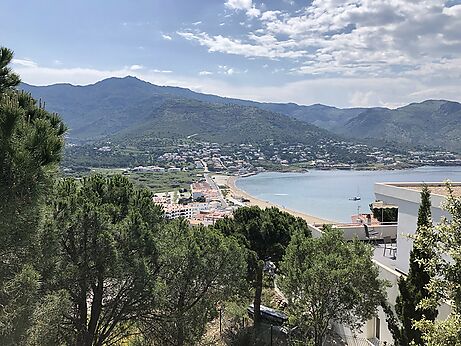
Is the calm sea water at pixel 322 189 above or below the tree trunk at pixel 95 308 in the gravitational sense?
below

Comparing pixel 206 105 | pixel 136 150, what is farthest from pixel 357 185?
pixel 206 105

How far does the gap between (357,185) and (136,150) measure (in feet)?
246

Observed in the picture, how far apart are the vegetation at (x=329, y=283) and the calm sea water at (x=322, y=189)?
3547cm

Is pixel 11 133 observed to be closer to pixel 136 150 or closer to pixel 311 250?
pixel 311 250

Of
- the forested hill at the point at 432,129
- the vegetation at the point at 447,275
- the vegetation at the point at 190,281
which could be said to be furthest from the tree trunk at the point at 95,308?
the forested hill at the point at 432,129

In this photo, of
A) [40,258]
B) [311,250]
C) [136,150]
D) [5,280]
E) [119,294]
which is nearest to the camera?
[5,280]

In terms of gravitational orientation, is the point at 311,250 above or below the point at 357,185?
above

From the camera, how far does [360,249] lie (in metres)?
8.33

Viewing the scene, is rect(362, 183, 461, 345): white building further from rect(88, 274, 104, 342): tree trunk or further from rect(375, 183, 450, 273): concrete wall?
rect(88, 274, 104, 342): tree trunk

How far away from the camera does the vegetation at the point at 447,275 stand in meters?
3.70

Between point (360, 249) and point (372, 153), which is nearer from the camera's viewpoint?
point (360, 249)

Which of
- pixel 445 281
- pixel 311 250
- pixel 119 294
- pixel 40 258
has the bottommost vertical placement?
pixel 119 294

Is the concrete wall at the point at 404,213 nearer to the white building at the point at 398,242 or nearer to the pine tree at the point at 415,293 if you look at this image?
the white building at the point at 398,242

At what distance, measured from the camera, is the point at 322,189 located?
7838 centimetres
